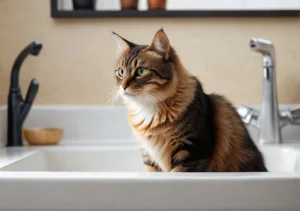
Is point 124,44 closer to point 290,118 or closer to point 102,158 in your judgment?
point 102,158

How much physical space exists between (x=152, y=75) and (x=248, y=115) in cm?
61

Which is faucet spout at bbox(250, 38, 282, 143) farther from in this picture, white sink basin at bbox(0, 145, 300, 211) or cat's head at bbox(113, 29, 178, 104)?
white sink basin at bbox(0, 145, 300, 211)

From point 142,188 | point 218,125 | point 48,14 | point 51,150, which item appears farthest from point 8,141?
point 142,188

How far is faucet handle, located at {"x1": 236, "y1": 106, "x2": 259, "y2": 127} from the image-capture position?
176 cm

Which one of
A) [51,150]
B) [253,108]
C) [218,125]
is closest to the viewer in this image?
[218,125]

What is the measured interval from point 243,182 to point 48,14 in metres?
1.16

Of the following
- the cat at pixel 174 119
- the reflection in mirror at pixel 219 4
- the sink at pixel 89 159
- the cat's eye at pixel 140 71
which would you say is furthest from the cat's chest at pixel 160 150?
the reflection in mirror at pixel 219 4

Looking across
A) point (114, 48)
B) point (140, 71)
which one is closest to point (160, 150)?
point (140, 71)

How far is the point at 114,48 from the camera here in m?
1.91

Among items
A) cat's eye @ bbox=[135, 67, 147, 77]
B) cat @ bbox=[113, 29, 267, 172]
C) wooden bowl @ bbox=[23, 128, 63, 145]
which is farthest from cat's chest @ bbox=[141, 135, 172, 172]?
wooden bowl @ bbox=[23, 128, 63, 145]

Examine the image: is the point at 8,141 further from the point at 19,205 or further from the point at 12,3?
the point at 19,205

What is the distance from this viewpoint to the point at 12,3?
6.27 ft

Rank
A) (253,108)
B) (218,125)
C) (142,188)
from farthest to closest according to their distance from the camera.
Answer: (253,108) → (218,125) → (142,188)

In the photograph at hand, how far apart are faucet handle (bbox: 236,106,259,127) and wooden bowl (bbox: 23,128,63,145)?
0.58 meters
